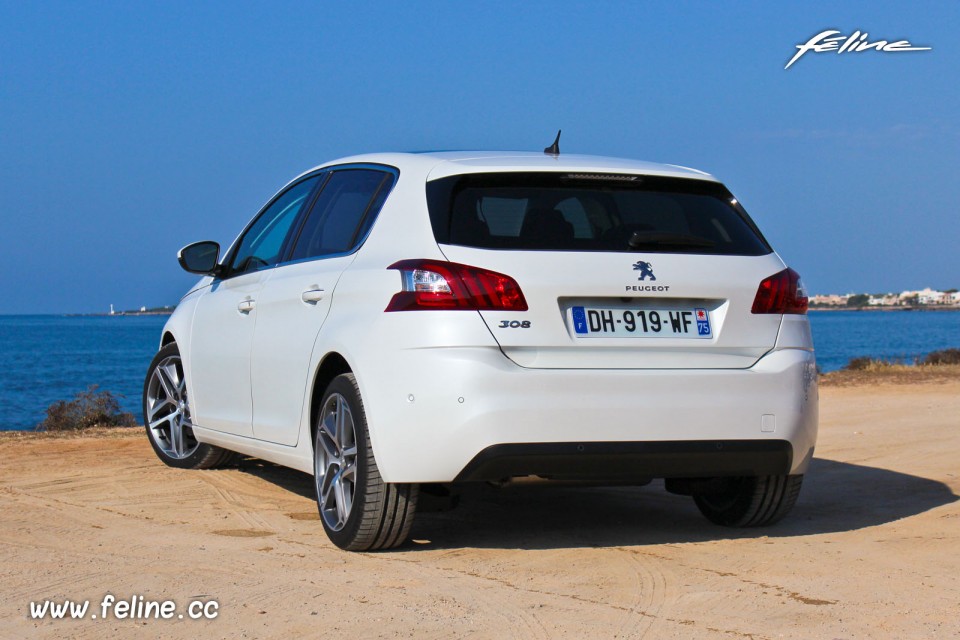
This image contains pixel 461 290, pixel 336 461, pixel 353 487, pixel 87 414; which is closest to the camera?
pixel 461 290

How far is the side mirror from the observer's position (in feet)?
25.0

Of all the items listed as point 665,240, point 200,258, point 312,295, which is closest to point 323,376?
point 312,295

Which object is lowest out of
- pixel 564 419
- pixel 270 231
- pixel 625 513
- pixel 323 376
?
pixel 625 513

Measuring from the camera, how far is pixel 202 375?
302 inches

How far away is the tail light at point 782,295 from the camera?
18.2 feet

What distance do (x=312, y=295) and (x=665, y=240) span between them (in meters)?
1.72

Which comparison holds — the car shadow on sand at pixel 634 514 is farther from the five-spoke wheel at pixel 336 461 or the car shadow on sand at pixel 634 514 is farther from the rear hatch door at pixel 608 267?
the rear hatch door at pixel 608 267

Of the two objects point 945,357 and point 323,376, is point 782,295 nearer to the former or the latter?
point 323,376

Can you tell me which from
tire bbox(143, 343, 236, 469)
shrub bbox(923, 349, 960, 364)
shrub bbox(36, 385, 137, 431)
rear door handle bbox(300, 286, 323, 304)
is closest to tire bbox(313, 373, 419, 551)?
rear door handle bbox(300, 286, 323, 304)

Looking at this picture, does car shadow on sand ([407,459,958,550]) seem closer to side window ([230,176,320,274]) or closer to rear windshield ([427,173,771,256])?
rear windshield ([427,173,771,256])

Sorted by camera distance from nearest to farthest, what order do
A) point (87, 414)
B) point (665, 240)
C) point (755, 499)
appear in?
1. point (665, 240)
2. point (755, 499)
3. point (87, 414)

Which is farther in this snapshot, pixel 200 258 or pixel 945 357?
pixel 945 357

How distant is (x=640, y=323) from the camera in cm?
529

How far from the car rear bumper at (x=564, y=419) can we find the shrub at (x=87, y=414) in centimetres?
934
